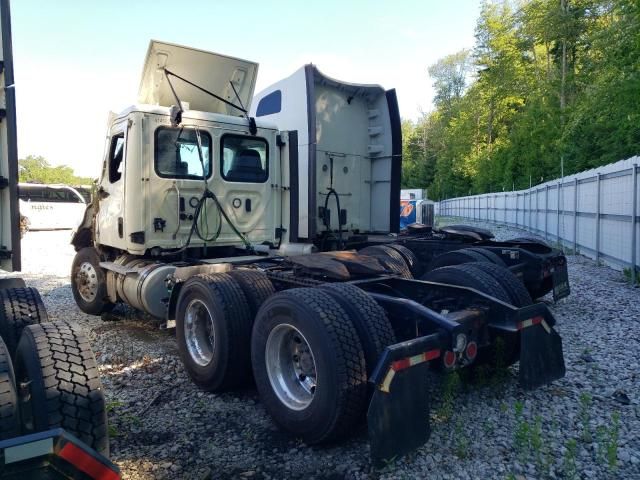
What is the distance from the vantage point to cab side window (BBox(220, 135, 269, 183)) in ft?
22.5

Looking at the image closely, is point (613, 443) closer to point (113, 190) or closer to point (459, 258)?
point (459, 258)

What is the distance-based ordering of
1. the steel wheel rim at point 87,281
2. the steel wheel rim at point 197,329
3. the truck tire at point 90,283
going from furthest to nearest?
the steel wheel rim at point 87,281 < the truck tire at point 90,283 < the steel wheel rim at point 197,329

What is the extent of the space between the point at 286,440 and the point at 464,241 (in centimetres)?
518

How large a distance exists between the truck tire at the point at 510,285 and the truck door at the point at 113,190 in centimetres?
439

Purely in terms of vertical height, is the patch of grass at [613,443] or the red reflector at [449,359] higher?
the red reflector at [449,359]

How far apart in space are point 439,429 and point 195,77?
18.6 ft

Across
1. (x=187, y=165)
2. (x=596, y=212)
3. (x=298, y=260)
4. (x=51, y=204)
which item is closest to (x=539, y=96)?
(x=596, y=212)

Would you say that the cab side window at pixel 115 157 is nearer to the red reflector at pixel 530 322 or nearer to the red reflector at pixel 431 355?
the red reflector at pixel 431 355

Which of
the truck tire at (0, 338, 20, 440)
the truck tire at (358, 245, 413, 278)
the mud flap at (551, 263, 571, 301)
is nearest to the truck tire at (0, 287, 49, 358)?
the truck tire at (0, 338, 20, 440)

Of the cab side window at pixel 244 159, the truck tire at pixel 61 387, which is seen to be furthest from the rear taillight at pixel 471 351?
the cab side window at pixel 244 159

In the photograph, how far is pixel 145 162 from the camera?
619 centimetres

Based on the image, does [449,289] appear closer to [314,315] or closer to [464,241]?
[314,315]

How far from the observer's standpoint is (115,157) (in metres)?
6.81

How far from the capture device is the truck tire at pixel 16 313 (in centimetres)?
348
